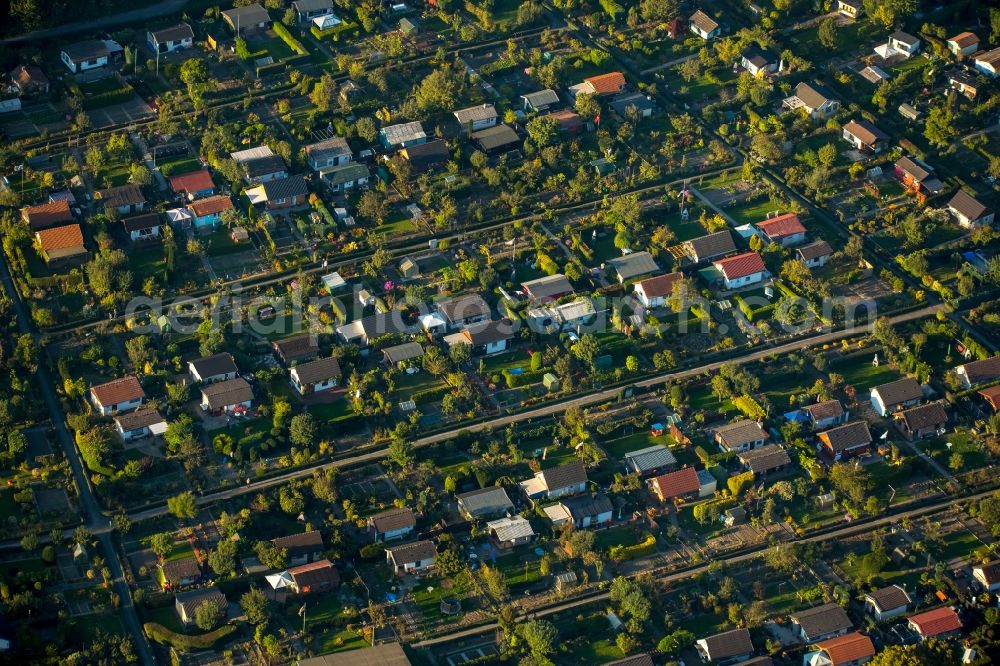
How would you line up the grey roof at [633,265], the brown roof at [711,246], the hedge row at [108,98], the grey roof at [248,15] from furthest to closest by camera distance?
the grey roof at [248,15]
the hedge row at [108,98]
the brown roof at [711,246]
the grey roof at [633,265]

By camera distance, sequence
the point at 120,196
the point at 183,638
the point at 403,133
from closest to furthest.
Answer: the point at 183,638
the point at 120,196
the point at 403,133

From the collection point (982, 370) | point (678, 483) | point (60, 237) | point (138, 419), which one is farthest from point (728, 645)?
point (60, 237)

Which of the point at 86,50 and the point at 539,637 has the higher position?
the point at 86,50

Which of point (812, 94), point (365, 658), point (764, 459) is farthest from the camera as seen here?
point (812, 94)

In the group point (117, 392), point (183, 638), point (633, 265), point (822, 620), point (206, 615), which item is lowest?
point (822, 620)

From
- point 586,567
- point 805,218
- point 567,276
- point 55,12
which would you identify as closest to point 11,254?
point 55,12

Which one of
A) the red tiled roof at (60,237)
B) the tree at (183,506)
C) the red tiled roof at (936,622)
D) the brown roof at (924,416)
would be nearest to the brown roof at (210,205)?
the red tiled roof at (60,237)

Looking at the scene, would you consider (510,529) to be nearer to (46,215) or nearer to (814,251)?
(814,251)

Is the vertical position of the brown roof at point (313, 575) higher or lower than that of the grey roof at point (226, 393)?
lower

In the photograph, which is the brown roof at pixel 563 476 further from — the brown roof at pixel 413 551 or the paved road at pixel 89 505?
the paved road at pixel 89 505
